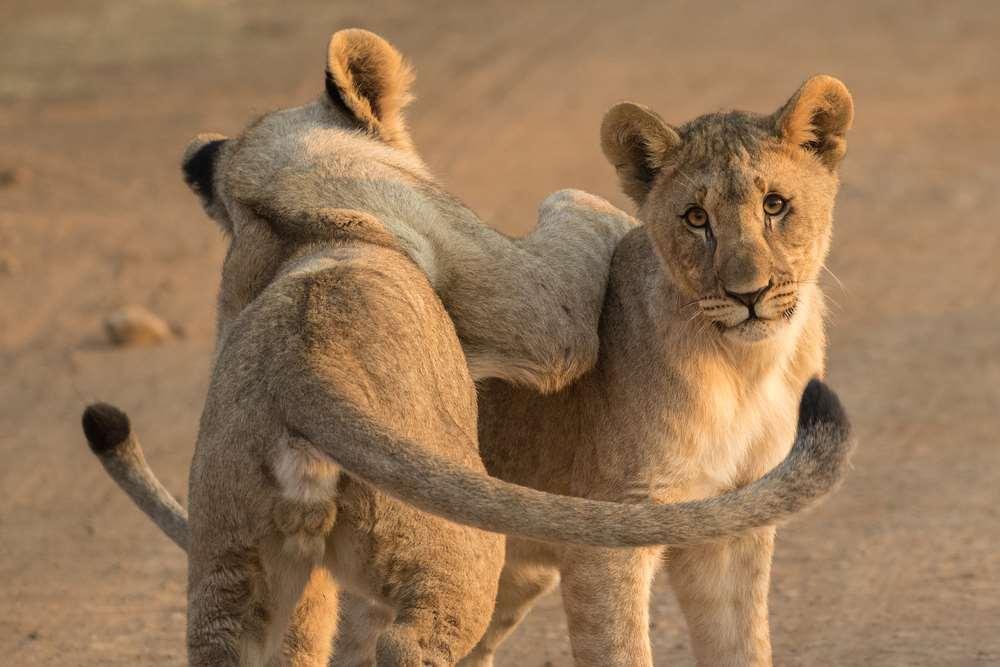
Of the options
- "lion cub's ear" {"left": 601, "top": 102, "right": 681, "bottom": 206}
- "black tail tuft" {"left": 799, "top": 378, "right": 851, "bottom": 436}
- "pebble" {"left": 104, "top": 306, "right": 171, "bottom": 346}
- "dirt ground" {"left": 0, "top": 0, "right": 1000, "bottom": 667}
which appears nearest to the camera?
"black tail tuft" {"left": 799, "top": 378, "right": 851, "bottom": 436}

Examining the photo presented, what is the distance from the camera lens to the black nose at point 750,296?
473cm

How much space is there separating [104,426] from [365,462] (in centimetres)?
178

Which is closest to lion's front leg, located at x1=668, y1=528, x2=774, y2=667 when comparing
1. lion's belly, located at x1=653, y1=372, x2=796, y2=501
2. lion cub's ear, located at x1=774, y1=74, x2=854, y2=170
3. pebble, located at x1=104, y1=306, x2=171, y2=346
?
lion's belly, located at x1=653, y1=372, x2=796, y2=501

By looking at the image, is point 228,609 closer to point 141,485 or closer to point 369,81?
point 141,485

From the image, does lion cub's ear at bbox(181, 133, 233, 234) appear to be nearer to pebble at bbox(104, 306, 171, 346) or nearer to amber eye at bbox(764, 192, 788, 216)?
amber eye at bbox(764, 192, 788, 216)

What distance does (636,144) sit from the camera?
5.24 m

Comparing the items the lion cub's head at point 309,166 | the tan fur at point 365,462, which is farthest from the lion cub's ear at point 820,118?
the lion cub's head at point 309,166

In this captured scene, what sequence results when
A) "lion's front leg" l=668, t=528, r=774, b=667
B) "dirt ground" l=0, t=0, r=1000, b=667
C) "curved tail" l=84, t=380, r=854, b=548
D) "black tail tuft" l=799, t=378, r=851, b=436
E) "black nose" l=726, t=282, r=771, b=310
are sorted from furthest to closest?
"dirt ground" l=0, t=0, r=1000, b=667
"lion's front leg" l=668, t=528, r=774, b=667
"black nose" l=726, t=282, r=771, b=310
"black tail tuft" l=799, t=378, r=851, b=436
"curved tail" l=84, t=380, r=854, b=548

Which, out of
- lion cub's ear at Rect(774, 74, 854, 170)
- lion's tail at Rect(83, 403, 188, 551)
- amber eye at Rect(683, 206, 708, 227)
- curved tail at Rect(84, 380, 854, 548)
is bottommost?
lion's tail at Rect(83, 403, 188, 551)

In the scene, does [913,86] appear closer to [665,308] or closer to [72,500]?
[72,500]

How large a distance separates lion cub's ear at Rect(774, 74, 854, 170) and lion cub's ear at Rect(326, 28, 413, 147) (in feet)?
3.86

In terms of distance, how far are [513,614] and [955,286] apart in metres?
5.05

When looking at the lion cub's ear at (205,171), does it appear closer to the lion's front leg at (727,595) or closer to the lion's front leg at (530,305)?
the lion's front leg at (530,305)

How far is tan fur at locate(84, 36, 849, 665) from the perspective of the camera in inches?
151
